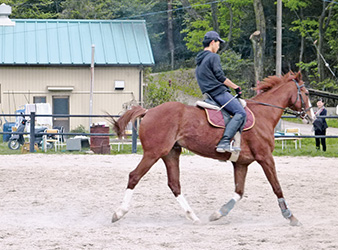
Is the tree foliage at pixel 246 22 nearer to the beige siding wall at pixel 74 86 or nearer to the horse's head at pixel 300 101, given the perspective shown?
the beige siding wall at pixel 74 86

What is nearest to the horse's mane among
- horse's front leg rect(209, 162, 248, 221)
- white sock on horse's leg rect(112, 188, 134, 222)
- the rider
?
the rider

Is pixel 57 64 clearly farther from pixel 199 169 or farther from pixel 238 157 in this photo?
pixel 238 157

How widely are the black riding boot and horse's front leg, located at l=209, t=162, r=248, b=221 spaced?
19.7 inches

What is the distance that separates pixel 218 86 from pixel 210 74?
0.66ft

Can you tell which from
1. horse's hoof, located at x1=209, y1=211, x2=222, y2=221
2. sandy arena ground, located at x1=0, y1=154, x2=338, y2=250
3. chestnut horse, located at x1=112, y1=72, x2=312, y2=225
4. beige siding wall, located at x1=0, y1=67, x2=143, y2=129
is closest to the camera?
sandy arena ground, located at x1=0, y1=154, x2=338, y2=250

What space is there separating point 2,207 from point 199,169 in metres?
5.02

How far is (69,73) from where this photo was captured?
24719 mm

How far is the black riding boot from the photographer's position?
7.52 meters

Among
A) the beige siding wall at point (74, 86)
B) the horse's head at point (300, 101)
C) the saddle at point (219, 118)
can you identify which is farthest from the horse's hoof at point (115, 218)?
the beige siding wall at point (74, 86)

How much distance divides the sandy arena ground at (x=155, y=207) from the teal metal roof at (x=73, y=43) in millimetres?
11000

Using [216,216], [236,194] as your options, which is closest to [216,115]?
[236,194]

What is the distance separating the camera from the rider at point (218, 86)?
754 cm

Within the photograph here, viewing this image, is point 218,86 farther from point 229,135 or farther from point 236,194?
point 236,194

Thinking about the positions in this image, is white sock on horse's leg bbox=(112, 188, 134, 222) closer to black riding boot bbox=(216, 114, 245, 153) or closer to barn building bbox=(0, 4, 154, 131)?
black riding boot bbox=(216, 114, 245, 153)
